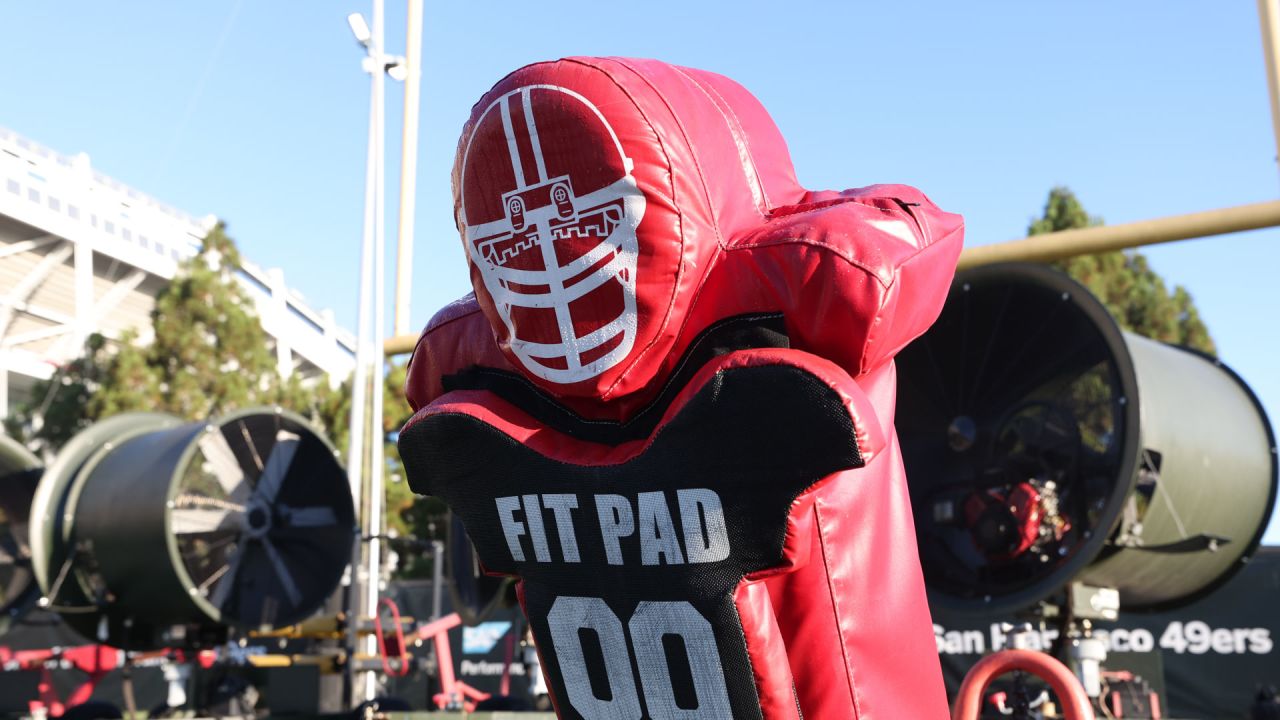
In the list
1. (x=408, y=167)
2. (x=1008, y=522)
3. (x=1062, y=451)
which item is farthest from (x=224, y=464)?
(x=1062, y=451)

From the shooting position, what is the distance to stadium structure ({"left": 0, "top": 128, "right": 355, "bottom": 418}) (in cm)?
2452

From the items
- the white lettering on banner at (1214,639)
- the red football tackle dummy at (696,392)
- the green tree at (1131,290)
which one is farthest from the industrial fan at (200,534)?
the green tree at (1131,290)

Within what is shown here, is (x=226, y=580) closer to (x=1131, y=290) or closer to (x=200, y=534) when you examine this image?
(x=200, y=534)

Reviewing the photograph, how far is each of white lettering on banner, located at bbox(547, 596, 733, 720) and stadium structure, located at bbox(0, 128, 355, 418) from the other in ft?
71.7

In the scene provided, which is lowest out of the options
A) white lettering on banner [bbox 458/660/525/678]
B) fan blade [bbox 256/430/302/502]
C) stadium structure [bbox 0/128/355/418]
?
white lettering on banner [bbox 458/660/525/678]

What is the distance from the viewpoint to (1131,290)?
16.4 m

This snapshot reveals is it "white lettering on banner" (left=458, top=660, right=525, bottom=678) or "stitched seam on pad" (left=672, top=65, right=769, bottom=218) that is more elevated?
"stitched seam on pad" (left=672, top=65, right=769, bottom=218)

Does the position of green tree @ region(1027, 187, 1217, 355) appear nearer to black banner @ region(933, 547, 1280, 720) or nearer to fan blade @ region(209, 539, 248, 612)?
black banner @ region(933, 547, 1280, 720)

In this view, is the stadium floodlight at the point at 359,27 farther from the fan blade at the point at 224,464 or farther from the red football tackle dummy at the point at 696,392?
the red football tackle dummy at the point at 696,392

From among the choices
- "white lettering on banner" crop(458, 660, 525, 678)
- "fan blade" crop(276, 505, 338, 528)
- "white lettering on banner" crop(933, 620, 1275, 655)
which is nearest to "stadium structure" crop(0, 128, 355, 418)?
"white lettering on banner" crop(458, 660, 525, 678)

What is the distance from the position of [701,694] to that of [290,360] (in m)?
27.9

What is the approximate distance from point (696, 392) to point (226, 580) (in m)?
6.87

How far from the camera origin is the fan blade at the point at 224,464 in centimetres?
817

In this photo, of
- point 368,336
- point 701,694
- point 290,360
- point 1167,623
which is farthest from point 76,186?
point 701,694
